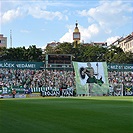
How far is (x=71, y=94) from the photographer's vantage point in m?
52.2

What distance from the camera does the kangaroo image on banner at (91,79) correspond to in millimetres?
53250

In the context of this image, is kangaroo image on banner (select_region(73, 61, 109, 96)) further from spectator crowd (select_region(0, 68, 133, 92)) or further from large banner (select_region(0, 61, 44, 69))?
large banner (select_region(0, 61, 44, 69))

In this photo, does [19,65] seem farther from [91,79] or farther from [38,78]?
[91,79]

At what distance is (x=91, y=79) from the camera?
178 ft

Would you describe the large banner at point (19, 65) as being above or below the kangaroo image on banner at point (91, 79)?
above

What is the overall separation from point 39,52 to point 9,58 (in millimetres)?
6722

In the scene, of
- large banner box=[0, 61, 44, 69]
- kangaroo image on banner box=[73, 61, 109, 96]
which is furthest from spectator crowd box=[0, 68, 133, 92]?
kangaroo image on banner box=[73, 61, 109, 96]

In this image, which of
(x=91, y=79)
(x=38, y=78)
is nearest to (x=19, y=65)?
(x=38, y=78)

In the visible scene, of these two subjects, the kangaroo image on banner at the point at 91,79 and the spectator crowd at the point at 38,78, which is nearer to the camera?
the spectator crowd at the point at 38,78

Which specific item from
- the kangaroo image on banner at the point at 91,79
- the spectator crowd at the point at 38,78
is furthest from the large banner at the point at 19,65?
the kangaroo image on banner at the point at 91,79

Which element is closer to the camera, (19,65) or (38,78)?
(38,78)

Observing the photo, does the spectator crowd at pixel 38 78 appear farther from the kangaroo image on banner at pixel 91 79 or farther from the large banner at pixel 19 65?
the kangaroo image on banner at pixel 91 79

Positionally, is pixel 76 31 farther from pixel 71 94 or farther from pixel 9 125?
pixel 9 125

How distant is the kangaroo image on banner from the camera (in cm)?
5325
